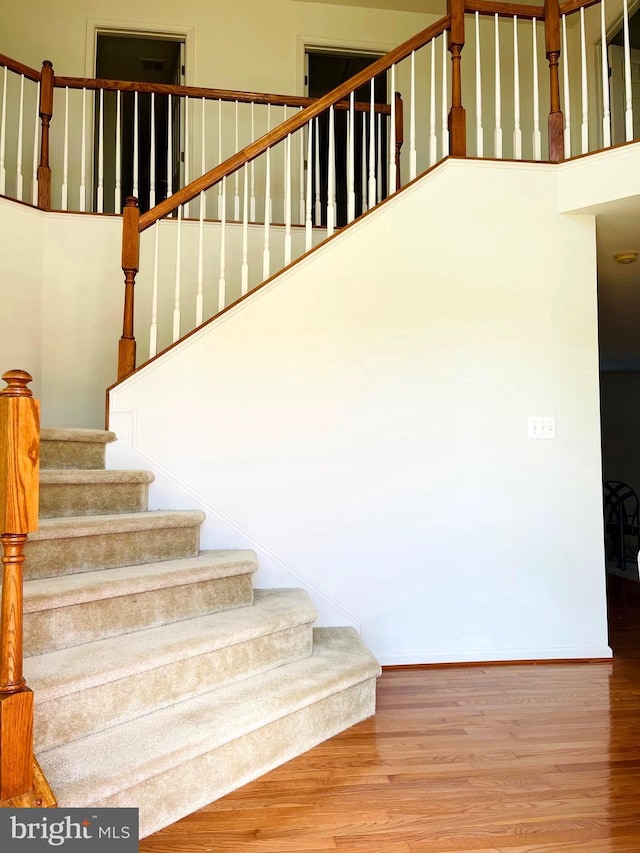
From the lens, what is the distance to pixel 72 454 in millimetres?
2947

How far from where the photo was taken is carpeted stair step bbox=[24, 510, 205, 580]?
91.0 inches

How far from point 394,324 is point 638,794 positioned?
2.28 metres

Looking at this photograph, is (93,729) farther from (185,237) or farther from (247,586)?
(185,237)

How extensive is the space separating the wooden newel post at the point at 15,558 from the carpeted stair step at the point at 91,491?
1065 millimetres

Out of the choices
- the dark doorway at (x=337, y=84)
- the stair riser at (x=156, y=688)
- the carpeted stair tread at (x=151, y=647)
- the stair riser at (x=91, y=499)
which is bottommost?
the stair riser at (x=156, y=688)

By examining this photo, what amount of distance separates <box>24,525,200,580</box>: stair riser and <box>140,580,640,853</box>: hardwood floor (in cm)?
101

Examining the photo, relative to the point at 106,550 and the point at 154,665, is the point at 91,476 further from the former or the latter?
the point at 154,665

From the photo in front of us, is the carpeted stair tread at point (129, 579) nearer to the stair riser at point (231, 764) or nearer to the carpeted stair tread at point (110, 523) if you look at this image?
the carpeted stair tread at point (110, 523)

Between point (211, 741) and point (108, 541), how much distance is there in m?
0.96

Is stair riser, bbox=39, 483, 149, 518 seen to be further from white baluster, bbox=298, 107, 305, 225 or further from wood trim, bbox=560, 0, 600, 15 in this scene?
wood trim, bbox=560, 0, 600, 15

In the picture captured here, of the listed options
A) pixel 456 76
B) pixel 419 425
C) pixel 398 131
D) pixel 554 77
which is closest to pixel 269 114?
pixel 398 131

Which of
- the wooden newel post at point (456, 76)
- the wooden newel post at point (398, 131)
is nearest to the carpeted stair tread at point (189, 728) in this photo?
the wooden newel post at point (456, 76)

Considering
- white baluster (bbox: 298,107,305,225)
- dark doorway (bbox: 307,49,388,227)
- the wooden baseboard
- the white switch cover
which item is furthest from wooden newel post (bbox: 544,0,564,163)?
the wooden baseboard

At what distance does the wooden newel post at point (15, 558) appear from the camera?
1455 mm
